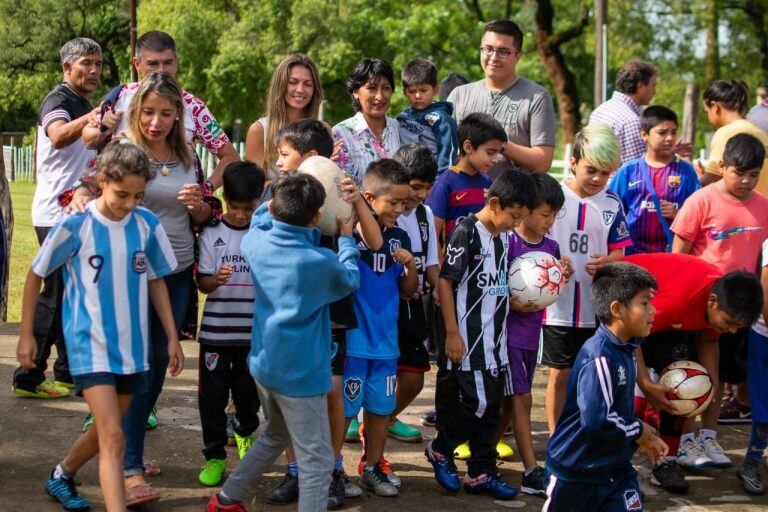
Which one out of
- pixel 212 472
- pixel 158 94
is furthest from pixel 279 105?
pixel 212 472

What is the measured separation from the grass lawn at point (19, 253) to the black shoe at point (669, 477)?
713 centimetres

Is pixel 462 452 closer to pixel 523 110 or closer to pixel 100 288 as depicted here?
pixel 523 110

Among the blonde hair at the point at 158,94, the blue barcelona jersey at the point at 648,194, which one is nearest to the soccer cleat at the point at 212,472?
the blonde hair at the point at 158,94

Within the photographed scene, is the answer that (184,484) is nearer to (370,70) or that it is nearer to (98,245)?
(98,245)

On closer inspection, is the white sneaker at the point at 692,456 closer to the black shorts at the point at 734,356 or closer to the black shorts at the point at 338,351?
the black shorts at the point at 734,356

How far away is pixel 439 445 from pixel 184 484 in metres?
1.35

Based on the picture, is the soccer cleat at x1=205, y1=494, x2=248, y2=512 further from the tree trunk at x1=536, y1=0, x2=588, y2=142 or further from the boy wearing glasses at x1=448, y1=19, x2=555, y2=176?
the tree trunk at x1=536, y1=0, x2=588, y2=142

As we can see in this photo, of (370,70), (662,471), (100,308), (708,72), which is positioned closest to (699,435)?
(662,471)

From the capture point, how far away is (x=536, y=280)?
202 inches

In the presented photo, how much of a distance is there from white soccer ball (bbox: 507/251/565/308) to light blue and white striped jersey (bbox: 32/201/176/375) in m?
1.99

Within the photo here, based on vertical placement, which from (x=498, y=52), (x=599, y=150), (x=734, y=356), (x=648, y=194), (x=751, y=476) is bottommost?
(x=751, y=476)

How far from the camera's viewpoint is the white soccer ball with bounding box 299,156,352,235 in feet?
14.6

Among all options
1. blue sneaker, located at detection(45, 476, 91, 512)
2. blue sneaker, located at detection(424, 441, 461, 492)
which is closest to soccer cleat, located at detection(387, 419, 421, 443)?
blue sneaker, located at detection(424, 441, 461, 492)

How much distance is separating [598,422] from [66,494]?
2474mm
